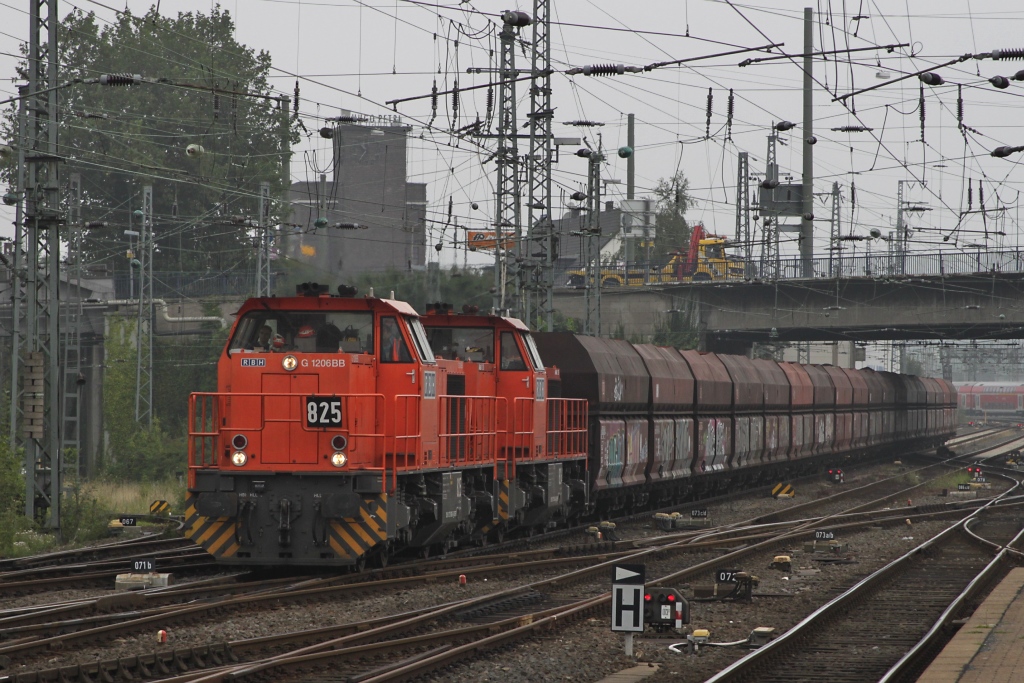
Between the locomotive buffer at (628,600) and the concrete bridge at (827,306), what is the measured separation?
3727cm

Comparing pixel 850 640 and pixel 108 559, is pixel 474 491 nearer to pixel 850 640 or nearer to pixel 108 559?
pixel 108 559

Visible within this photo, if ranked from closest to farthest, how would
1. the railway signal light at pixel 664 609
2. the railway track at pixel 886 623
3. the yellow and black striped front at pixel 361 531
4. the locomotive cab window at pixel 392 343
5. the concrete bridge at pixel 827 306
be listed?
the railway track at pixel 886 623 < the railway signal light at pixel 664 609 < the yellow and black striped front at pixel 361 531 < the locomotive cab window at pixel 392 343 < the concrete bridge at pixel 827 306

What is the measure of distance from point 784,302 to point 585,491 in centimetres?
2976

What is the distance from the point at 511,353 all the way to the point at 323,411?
18.2 ft

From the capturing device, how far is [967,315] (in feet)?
156

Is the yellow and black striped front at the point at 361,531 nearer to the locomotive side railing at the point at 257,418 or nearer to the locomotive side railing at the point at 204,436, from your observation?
the locomotive side railing at the point at 257,418

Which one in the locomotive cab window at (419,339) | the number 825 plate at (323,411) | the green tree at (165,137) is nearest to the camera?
the number 825 plate at (323,411)

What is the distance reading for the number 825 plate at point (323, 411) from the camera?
1436cm

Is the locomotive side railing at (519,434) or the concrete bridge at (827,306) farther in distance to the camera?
the concrete bridge at (827,306)

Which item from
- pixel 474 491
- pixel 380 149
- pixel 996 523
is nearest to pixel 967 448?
pixel 380 149

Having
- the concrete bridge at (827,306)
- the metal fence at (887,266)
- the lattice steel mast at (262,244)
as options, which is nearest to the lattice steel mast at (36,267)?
the lattice steel mast at (262,244)

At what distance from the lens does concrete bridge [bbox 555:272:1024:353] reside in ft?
152

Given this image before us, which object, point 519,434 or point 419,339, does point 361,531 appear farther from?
point 519,434

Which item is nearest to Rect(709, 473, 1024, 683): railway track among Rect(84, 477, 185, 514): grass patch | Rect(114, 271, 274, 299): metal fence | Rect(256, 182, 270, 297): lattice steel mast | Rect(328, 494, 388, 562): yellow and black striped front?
Rect(328, 494, 388, 562): yellow and black striped front
